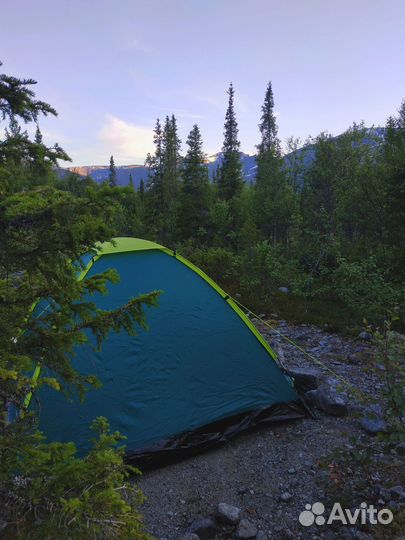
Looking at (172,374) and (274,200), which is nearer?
(172,374)

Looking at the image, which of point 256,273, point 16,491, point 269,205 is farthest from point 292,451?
point 269,205

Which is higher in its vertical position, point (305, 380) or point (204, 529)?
point (305, 380)

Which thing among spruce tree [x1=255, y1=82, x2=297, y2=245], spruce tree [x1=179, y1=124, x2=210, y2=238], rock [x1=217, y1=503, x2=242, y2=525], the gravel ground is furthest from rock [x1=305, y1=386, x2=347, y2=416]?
spruce tree [x1=179, y1=124, x2=210, y2=238]

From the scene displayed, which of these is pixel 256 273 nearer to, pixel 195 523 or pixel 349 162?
pixel 195 523

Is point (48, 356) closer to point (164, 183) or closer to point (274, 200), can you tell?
point (274, 200)

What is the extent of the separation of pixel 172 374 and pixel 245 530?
2073 mm

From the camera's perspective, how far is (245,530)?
3691 millimetres

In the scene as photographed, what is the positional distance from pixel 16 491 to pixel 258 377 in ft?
12.3

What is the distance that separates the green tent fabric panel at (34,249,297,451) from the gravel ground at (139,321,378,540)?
0.45 meters

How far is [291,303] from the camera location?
1127 centimetres

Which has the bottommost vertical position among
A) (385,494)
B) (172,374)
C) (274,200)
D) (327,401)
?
(385,494)

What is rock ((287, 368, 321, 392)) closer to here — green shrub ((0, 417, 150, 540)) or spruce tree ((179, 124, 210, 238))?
green shrub ((0, 417, 150, 540))

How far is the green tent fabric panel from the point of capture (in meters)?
4.74

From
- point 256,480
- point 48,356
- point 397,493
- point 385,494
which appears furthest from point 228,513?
point 48,356
